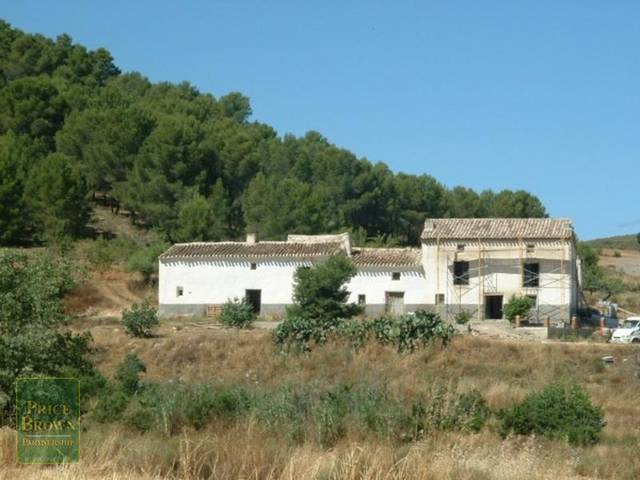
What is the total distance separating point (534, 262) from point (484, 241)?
2.38m

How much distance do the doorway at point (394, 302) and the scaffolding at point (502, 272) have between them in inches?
67.7

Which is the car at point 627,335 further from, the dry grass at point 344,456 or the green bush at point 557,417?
the green bush at point 557,417

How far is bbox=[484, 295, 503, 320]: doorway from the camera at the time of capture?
46812 mm

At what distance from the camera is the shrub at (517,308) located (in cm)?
4412

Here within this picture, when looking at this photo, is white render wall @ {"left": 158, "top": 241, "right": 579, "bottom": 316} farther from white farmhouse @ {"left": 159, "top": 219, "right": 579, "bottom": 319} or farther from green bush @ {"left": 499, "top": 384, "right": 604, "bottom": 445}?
green bush @ {"left": 499, "top": 384, "right": 604, "bottom": 445}

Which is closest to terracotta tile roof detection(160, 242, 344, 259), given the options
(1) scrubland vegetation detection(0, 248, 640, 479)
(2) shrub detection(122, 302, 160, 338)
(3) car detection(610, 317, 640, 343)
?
(2) shrub detection(122, 302, 160, 338)

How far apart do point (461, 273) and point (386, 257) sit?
3.49 metres

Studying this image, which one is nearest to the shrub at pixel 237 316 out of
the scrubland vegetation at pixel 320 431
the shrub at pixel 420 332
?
the shrub at pixel 420 332

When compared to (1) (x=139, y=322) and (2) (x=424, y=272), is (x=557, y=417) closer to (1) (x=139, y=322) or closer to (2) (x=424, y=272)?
(1) (x=139, y=322)

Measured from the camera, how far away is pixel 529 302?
4481 cm

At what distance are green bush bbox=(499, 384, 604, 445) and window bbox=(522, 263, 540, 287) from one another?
2901 centimetres

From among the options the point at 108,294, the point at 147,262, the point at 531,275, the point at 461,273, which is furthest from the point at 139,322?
the point at 531,275

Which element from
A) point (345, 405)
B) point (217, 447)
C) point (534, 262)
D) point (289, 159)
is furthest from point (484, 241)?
point (217, 447)

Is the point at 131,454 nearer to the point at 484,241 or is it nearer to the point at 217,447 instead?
the point at 217,447
